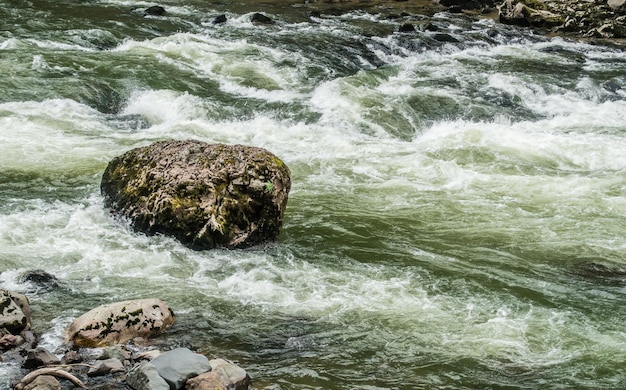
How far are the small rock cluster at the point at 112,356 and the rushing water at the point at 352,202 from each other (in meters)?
0.17

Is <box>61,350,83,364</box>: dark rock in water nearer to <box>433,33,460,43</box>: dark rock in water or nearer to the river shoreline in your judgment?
<box>433,33,460,43</box>: dark rock in water

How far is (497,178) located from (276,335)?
6122 mm

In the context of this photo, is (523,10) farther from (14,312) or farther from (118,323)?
(14,312)

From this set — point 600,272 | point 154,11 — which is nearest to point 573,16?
point 154,11

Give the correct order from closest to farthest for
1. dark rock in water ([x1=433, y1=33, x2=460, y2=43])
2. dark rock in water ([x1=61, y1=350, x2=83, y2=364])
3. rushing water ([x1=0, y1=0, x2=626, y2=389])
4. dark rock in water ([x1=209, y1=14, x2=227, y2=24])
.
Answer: dark rock in water ([x1=61, y1=350, x2=83, y2=364])
rushing water ([x1=0, y1=0, x2=626, y2=389])
dark rock in water ([x1=433, y1=33, x2=460, y2=43])
dark rock in water ([x1=209, y1=14, x2=227, y2=24])

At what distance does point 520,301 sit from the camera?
7.82m

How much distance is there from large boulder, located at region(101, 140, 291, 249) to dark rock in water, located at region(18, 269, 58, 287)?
1508 mm

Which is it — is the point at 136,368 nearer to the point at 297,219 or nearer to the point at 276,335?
the point at 276,335

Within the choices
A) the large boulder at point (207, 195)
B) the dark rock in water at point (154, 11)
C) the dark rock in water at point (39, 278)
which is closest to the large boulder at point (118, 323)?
the dark rock in water at point (39, 278)

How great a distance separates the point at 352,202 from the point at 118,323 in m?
4.75

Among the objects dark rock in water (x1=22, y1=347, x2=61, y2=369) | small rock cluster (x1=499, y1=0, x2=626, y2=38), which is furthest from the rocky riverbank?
dark rock in water (x1=22, y1=347, x2=61, y2=369)

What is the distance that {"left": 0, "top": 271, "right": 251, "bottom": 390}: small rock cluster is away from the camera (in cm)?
571

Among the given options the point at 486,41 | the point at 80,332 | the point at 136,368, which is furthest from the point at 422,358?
the point at 486,41

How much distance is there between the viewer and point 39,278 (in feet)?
25.3
